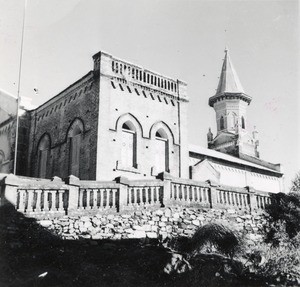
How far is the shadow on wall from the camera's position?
9227 mm

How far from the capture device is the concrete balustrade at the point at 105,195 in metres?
11.5

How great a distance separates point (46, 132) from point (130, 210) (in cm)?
1142

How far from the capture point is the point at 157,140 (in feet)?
69.1

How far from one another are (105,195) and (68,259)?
297 cm

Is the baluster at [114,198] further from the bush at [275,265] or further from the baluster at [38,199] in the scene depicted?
the bush at [275,265]

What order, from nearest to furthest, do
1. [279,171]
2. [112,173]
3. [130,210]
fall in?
[130,210]
[112,173]
[279,171]

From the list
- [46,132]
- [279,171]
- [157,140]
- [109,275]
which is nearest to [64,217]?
[109,275]

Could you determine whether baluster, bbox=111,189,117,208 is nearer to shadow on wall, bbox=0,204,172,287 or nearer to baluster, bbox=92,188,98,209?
baluster, bbox=92,188,98,209

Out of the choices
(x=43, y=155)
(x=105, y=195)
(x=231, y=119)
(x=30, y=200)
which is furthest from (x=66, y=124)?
(x=231, y=119)

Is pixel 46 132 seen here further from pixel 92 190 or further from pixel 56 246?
pixel 56 246

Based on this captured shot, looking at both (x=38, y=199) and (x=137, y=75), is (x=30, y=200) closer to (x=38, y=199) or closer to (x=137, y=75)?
(x=38, y=199)

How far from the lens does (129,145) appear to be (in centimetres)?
1975

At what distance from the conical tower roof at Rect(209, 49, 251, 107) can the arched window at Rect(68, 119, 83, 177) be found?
25.9 m

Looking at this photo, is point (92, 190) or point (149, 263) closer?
point (149, 263)
